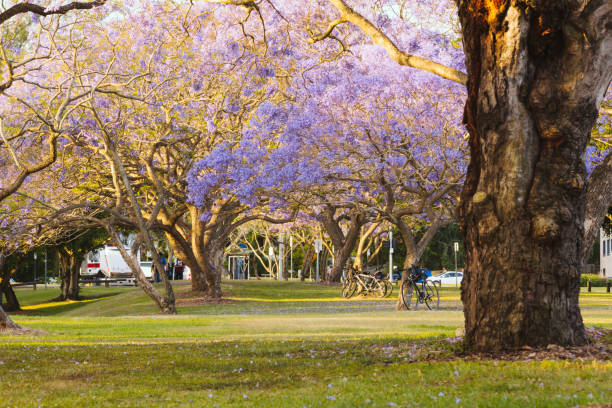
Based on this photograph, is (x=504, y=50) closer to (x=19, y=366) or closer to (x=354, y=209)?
(x=19, y=366)

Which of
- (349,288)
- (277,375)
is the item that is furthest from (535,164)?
(349,288)

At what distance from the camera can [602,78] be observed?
8648 mm

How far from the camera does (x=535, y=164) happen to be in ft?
28.5

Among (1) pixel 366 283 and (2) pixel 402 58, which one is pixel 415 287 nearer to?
(1) pixel 366 283

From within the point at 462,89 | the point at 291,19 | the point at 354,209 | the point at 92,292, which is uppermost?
the point at 291,19

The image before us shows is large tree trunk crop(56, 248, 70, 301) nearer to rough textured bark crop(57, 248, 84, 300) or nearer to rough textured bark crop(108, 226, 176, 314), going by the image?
rough textured bark crop(57, 248, 84, 300)

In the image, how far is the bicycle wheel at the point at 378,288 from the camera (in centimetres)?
3369

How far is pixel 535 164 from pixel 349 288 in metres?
26.2

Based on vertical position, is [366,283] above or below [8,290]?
above

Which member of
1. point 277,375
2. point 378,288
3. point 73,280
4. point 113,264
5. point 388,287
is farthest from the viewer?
point 113,264

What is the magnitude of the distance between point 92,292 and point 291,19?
34467 mm

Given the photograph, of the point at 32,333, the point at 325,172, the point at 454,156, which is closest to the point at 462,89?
the point at 454,156

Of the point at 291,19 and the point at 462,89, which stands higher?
the point at 291,19

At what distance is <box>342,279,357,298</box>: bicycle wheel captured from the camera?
112ft
